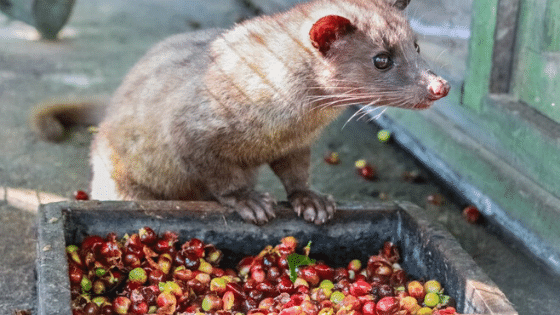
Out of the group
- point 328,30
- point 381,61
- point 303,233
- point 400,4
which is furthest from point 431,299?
point 400,4

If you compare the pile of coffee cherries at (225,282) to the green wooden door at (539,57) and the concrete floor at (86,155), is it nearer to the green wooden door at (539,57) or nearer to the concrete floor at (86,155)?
the concrete floor at (86,155)

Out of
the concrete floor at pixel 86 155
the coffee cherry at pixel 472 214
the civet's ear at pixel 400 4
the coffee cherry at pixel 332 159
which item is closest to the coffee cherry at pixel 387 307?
the concrete floor at pixel 86 155

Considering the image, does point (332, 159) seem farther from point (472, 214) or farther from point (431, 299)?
point (431, 299)

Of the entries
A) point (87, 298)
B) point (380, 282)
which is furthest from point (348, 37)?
point (87, 298)

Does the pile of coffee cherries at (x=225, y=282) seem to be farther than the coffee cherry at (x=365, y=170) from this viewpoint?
No

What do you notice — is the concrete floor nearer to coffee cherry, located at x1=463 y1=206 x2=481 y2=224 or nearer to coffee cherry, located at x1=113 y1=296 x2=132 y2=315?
coffee cherry, located at x1=463 y1=206 x2=481 y2=224

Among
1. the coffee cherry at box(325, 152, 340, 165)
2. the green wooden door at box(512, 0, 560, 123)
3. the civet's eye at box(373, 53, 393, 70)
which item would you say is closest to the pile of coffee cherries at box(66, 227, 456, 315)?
the civet's eye at box(373, 53, 393, 70)
